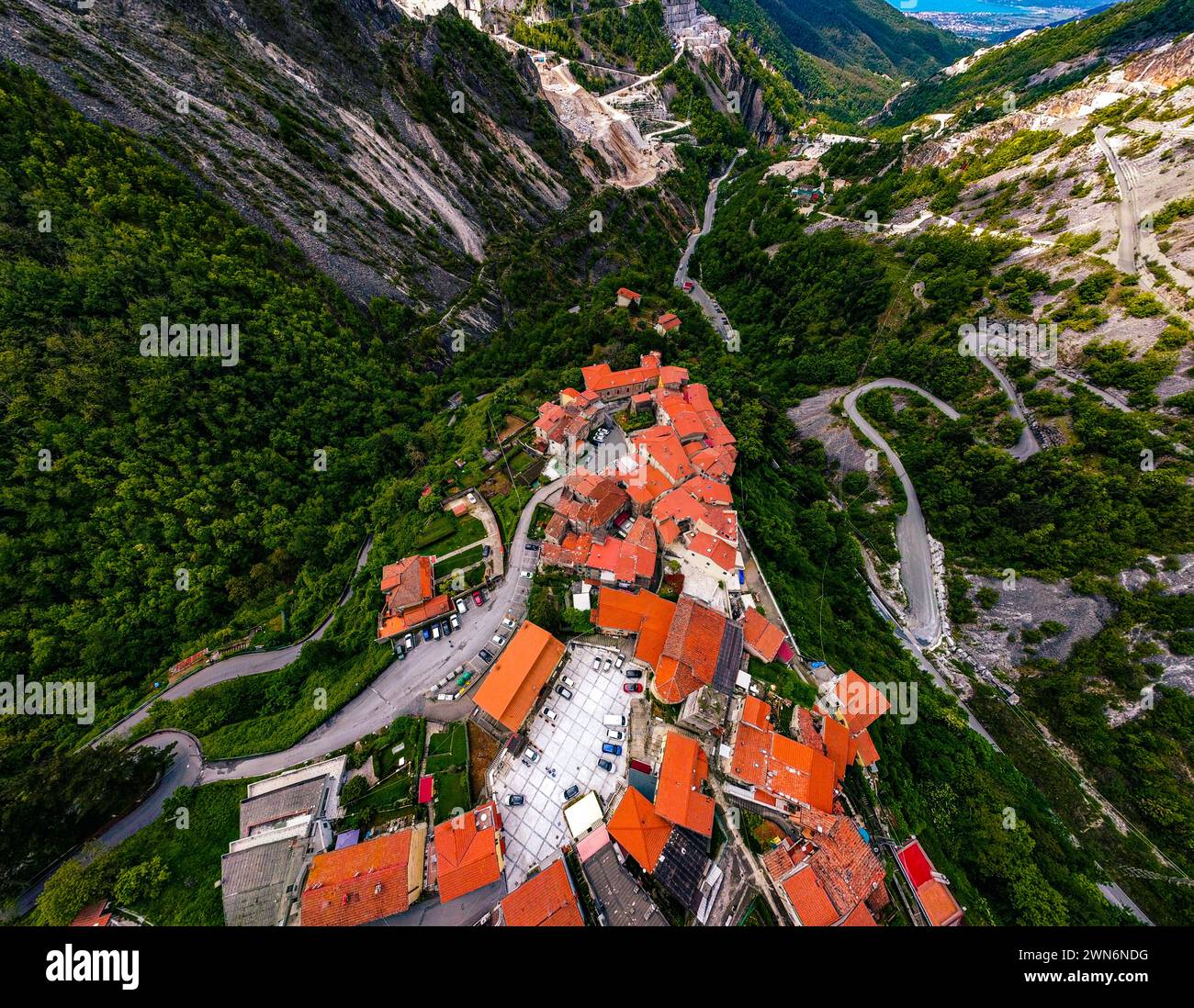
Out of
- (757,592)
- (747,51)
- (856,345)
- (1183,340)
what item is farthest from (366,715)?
(747,51)

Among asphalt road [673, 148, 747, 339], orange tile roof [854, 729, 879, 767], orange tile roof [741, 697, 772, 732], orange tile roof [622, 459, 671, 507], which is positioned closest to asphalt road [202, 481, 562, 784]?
orange tile roof [622, 459, 671, 507]

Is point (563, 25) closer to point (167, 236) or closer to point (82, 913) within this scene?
point (167, 236)

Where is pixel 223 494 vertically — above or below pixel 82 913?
above

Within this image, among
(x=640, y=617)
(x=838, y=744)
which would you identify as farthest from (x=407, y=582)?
(x=838, y=744)

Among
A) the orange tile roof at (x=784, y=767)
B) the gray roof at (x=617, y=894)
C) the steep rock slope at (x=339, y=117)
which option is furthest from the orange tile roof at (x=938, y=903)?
the steep rock slope at (x=339, y=117)

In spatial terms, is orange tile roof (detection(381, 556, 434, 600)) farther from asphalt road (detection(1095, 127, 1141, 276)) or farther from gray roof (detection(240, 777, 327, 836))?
asphalt road (detection(1095, 127, 1141, 276))

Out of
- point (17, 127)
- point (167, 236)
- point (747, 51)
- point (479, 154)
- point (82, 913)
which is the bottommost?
point (82, 913)

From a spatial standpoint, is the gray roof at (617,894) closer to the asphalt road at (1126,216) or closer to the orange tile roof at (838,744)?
the orange tile roof at (838,744)
